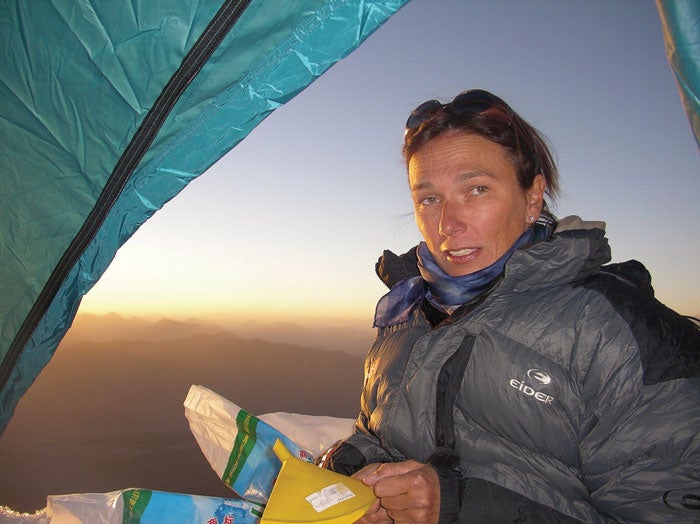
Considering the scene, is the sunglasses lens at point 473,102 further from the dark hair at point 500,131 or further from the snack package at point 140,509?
the snack package at point 140,509

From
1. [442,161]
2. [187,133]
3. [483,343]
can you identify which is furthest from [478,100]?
[187,133]

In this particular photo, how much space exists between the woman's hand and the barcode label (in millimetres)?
96

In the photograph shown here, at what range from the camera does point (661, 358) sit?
0.87m

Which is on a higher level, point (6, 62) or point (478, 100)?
point (478, 100)

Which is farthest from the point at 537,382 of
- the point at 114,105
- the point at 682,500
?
the point at 114,105

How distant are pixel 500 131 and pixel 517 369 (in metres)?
0.66

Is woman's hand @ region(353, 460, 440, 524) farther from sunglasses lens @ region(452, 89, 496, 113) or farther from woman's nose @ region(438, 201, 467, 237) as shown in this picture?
sunglasses lens @ region(452, 89, 496, 113)

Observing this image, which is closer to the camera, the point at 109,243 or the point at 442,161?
the point at 109,243

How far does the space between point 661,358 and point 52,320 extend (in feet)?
4.45

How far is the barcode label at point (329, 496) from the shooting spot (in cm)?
79

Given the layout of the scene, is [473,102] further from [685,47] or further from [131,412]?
[131,412]

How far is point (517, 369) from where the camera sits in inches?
39.0

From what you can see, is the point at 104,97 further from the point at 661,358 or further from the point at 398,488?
the point at 661,358

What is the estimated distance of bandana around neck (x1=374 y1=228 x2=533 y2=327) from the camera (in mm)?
1185
